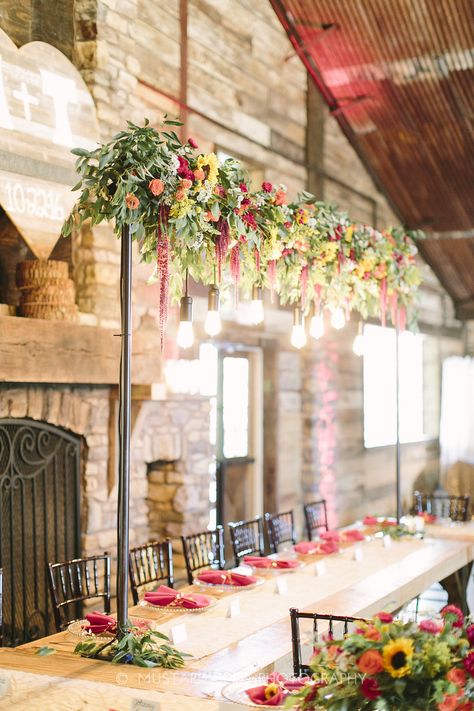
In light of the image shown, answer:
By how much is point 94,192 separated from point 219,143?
4.00 m

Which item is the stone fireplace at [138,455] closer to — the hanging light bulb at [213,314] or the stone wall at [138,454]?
the stone wall at [138,454]

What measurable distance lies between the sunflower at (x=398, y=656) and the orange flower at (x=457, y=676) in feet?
0.34

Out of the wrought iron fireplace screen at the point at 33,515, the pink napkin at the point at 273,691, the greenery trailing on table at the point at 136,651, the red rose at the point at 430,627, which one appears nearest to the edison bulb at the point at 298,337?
Answer: the wrought iron fireplace screen at the point at 33,515

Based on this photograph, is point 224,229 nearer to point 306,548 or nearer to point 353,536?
point 306,548

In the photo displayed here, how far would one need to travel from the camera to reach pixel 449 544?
6.12 meters

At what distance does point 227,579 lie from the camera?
470cm

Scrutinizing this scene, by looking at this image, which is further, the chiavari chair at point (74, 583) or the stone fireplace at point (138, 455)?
the stone fireplace at point (138, 455)

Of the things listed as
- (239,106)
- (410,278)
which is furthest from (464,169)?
(410,278)

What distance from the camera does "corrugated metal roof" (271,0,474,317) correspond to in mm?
8477

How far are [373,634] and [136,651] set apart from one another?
131 cm

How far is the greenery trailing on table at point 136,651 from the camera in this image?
132 inches

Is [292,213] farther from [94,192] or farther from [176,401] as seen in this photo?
[176,401]

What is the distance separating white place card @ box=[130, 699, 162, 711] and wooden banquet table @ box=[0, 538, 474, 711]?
8 centimetres

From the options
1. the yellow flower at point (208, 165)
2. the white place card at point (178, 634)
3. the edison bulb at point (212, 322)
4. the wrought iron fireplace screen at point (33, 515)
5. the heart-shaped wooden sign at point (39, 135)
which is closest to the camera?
the white place card at point (178, 634)
